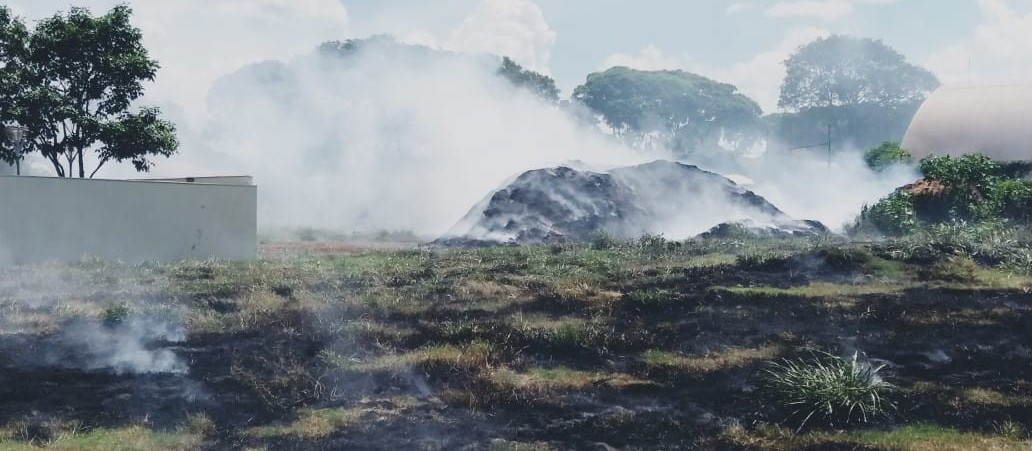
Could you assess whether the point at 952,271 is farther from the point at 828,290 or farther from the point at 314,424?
the point at 314,424

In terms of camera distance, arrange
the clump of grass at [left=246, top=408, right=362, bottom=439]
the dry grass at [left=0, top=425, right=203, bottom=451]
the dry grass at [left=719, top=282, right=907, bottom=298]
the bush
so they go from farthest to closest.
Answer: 1. the bush
2. the dry grass at [left=719, top=282, right=907, bottom=298]
3. the clump of grass at [left=246, top=408, right=362, bottom=439]
4. the dry grass at [left=0, top=425, right=203, bottom=451]

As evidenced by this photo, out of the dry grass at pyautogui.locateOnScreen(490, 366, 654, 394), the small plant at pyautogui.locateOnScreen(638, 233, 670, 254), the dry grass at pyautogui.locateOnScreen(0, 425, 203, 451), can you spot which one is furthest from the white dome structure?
the dry grass at pyautogui.locateOnScreen(0, 425, 203, 451)

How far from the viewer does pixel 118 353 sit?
11898 mm

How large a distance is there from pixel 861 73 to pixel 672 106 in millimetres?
15652

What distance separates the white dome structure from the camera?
3731cm

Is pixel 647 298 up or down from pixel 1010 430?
up

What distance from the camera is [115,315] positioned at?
A: 13375 millimetres

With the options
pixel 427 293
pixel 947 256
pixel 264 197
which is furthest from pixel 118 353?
pixel 264 197

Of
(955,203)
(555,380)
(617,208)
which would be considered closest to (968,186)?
(955,203)

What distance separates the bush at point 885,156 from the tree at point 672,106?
34.2m

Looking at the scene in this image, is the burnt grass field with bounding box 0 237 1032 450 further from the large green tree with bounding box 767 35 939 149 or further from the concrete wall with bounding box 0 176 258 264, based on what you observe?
the large green tree with bounding box 767 35 939 149

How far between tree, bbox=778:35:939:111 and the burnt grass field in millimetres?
60899

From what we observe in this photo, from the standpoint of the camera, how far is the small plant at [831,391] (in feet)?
31.0

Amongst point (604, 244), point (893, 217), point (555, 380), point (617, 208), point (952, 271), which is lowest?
point (555, 380)
